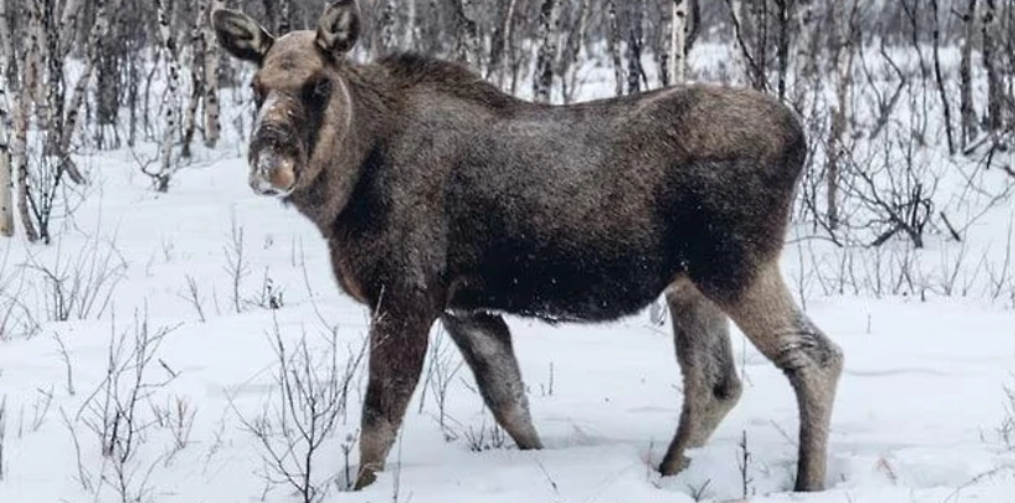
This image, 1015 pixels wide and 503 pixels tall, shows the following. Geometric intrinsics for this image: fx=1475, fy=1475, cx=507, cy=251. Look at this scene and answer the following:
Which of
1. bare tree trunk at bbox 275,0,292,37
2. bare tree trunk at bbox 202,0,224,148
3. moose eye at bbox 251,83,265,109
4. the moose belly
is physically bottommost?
bare tree trunk at bbox 202,0,224,148

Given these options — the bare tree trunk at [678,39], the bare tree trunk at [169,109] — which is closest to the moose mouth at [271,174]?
the bare tree trunk at [678,39]

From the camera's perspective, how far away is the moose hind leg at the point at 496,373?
244 inches

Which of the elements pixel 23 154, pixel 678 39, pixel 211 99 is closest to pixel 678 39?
pixel 678 39

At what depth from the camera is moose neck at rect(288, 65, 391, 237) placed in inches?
223

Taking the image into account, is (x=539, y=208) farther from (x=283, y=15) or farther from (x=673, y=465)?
(x=283, y=15)

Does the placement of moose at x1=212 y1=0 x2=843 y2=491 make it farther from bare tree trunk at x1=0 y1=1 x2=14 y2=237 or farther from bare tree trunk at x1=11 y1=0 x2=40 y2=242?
bare tree trunk at x1=11 y1=0 x2=40 y2=242

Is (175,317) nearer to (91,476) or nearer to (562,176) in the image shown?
(91,476)

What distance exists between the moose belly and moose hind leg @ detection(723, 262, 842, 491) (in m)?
0.34

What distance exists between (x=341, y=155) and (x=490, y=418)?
1631 millimetres

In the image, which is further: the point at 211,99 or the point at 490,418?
the point at 211,99

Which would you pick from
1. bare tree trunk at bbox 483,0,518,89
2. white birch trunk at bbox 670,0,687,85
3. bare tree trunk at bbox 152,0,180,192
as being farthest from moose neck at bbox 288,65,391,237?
bare tree trunk at bbox 152,0,180,192

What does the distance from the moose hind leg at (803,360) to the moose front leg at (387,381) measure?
1.20 metres

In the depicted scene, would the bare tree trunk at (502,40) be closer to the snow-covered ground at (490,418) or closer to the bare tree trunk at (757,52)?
the bare tree trunk at (757,52)

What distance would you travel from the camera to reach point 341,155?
571cm
